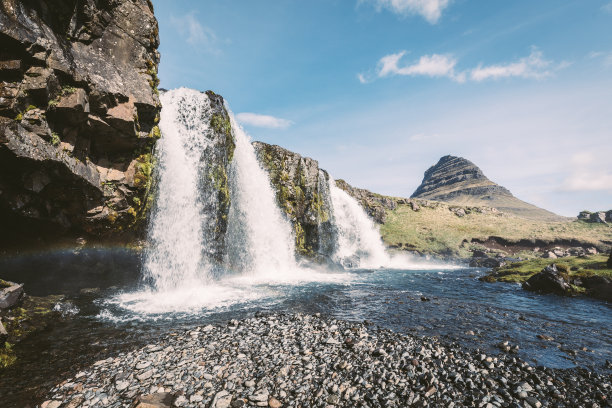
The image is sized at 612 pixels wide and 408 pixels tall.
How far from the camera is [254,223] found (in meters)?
31.8

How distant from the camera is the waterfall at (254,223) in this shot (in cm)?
2978

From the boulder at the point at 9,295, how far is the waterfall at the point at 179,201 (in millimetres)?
8668

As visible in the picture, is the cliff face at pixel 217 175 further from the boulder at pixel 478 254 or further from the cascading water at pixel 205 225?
the boulder at pixel 478 254

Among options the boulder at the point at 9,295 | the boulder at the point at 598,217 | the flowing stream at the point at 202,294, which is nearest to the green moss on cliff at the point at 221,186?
the flowing stream at the point at 202,294

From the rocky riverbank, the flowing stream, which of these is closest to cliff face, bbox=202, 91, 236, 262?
the flowing stream

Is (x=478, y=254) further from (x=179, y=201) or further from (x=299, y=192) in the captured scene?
(x=179, y=201)

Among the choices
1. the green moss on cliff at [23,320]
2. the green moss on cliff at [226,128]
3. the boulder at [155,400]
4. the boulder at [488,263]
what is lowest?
the boulder at [488,263]

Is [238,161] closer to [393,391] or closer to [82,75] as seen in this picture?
[82,75]

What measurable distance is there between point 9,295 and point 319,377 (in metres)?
13.2

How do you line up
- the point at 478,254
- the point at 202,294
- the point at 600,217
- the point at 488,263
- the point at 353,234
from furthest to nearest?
the point at 600,217
the point at 478,254
the point at 353,234
the point at 488,263
the point at 202,294

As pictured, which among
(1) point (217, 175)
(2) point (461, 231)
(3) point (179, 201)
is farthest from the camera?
(2) point (461, 231)

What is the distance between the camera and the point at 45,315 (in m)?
12.4

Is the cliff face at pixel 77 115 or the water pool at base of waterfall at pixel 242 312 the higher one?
the cliff face at pixel 77 115

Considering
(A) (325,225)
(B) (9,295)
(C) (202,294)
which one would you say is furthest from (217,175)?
(A) (325,225)
